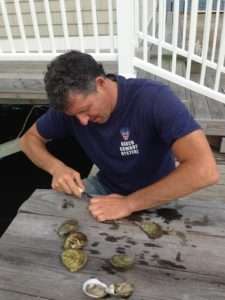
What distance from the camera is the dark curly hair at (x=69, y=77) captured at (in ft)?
3.80

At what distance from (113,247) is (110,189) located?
0.72m

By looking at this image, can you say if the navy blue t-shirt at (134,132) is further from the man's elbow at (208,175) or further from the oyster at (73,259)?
the oyster at (73,259)

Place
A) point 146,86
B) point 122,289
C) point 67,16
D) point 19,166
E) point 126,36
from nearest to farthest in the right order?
point 122,289
point 146,86
point 126,36
point 19,166
point 67,16

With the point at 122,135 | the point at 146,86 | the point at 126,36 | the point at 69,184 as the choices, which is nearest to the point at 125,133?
the point at 122,135

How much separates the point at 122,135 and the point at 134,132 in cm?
6

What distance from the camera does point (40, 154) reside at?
1.61 m

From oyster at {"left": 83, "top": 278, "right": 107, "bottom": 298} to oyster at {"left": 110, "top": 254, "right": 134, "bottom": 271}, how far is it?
73 millimetres

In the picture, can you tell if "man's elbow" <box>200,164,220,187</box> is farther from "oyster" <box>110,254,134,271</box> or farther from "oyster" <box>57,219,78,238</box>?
"oyster" <box>57,219,78,238</box>

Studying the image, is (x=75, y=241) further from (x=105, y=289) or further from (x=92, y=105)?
(x=92, y=105)

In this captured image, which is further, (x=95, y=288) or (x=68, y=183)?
(x=68, y=183)

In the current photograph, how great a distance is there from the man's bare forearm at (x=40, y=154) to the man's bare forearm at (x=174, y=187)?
1.54 feet

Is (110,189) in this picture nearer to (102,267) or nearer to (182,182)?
(182,182)

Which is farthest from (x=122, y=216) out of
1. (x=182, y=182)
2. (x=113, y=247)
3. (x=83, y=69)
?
(x=83, y=69)

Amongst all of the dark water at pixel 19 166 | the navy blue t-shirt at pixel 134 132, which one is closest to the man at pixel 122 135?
the navy blue t-shirt at pixel 134 132
